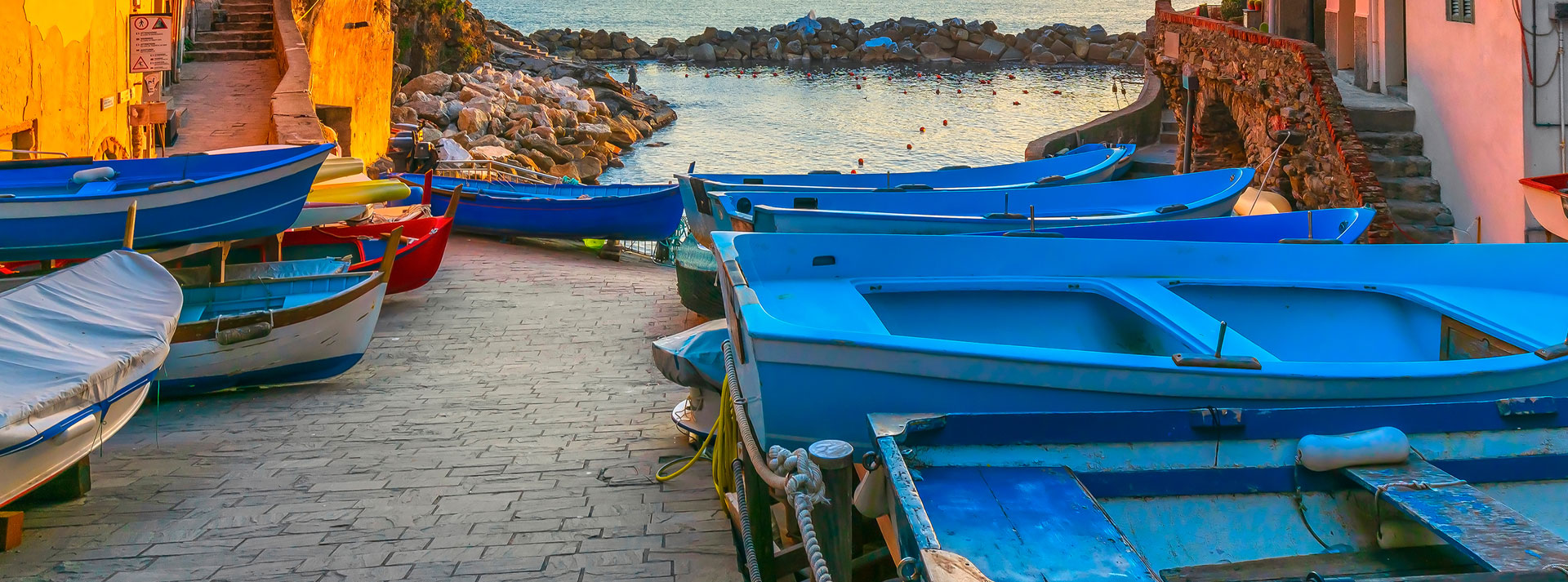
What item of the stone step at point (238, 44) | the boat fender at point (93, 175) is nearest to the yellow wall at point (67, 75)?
the boat fender at point (93, 175)

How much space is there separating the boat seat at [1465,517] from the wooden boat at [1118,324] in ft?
2.42

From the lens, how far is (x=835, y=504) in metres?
3.59

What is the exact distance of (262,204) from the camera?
9.73m

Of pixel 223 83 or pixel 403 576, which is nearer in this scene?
pixel 403 576

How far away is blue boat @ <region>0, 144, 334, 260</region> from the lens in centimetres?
855

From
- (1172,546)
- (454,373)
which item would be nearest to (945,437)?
(1172,546)

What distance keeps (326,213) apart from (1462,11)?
11.2m

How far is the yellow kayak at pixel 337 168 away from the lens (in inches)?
487

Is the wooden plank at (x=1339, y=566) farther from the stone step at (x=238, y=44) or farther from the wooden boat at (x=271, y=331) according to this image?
the stone step at (x=238, y=44)

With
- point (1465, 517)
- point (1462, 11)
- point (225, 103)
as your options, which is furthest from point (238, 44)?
point (1465, 517)

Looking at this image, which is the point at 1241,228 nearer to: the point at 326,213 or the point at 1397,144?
the point at 1397,144

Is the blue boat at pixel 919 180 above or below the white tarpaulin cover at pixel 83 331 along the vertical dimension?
above

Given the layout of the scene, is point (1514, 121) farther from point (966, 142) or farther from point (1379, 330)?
point (966, 142)

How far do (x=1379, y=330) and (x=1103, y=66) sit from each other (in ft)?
194
